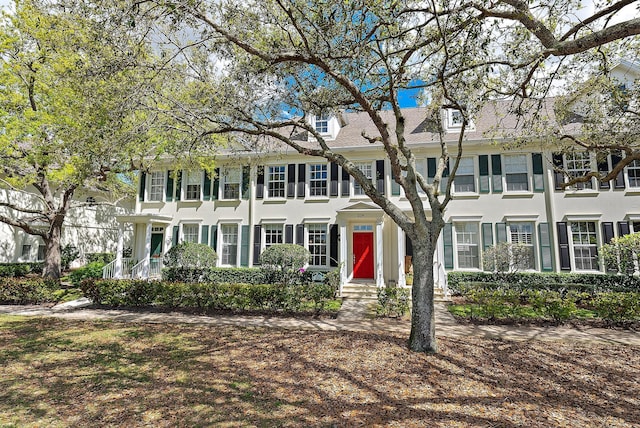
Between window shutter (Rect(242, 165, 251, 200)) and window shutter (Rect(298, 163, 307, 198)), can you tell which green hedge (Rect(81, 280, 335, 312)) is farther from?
window shutter (Rect(242, 165, 251, 200))

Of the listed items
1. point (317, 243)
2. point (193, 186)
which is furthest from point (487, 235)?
point (193, 186)

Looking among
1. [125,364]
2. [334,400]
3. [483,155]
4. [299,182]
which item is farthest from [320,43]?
[483,155]

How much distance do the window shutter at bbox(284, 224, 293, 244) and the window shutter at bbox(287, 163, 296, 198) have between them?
53.8 inches

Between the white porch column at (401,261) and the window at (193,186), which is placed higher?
the window at (193,186)

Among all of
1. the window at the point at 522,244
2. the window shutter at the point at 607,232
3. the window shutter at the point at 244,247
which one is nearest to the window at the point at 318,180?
the window shutter at the point at 244,247

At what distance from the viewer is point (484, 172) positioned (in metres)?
13.1

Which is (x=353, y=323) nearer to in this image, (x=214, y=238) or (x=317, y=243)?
(x=317, y=243)

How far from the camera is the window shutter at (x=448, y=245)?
42.0ft

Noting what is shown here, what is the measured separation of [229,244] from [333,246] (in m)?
4.88

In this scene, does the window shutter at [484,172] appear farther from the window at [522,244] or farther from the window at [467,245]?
the window at [522,244]

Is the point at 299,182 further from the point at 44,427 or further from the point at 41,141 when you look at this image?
the point at 44,427

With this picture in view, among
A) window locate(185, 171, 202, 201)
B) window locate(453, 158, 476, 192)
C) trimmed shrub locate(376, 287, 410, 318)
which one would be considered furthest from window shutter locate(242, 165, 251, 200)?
window locate(453, 158, 476, 192)

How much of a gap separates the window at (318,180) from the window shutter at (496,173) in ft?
22.5

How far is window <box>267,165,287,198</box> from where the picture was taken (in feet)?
49.1
